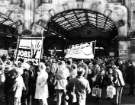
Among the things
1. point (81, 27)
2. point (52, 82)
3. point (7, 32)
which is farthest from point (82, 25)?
point (52, 82)

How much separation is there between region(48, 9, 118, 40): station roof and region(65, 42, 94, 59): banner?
947 cm

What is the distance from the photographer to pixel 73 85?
14.3m

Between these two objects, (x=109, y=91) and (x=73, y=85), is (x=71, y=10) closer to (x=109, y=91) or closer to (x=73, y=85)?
(x=109, y=91)

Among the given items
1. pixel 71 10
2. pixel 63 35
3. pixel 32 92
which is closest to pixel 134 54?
pixel 71 10

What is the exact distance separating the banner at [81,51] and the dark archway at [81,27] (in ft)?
31.1

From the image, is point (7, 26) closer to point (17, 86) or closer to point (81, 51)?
point (81, 51)

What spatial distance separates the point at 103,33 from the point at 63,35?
19.8 ft

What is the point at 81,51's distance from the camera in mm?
18500

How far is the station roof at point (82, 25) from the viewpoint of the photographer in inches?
1161

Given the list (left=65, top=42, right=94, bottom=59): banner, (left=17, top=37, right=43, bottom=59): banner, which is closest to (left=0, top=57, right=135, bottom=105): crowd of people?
(left=65, top=42, right=94, bottom=59): banner

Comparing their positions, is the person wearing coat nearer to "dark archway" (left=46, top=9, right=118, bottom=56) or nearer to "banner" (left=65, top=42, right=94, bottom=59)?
"banner" (left=65, top=42, right=94, bottom=59)

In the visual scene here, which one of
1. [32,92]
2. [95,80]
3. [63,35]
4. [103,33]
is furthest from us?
[103,33]

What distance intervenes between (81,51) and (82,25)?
19760mm

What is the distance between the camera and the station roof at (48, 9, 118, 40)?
96.7ft
